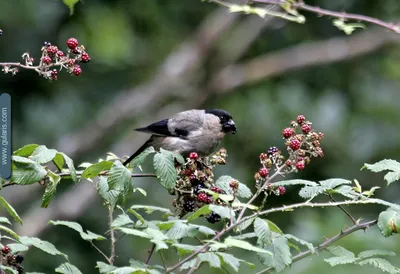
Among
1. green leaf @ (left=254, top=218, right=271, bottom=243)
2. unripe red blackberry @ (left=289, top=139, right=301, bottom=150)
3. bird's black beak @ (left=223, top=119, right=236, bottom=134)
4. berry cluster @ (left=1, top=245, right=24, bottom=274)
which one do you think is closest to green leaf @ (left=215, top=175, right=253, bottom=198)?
unripe red blackberry @ (left=289, top=139, right=301, bottom=150)

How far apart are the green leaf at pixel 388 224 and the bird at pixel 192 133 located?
6.69ft

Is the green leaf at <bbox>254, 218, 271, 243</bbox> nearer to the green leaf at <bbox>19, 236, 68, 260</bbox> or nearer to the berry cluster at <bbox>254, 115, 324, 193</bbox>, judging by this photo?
the berry cluster at <bbox>254, 115, 324, 193</bbox>

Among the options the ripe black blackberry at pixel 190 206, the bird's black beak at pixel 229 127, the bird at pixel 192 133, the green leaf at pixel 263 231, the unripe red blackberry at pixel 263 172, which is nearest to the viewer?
the green leaf at pixel 263 231

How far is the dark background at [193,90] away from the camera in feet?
30.8

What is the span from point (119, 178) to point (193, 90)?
735cm

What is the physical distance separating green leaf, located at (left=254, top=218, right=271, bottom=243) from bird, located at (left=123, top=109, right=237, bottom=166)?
6.85 feet

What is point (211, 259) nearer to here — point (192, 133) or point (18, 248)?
point (18, 248)

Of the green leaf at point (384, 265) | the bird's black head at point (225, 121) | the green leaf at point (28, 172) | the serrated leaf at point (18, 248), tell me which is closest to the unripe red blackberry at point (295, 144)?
the green leaf at point (384, 265)

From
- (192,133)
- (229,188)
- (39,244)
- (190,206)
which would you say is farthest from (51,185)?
(192,133)

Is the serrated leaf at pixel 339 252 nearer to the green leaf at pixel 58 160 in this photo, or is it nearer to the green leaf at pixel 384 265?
the green leaf at pixel 384 265

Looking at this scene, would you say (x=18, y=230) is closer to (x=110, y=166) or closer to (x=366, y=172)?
(x=366, y=172)

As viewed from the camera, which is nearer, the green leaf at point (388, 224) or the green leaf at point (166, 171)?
the green leaf at point (388, 224)

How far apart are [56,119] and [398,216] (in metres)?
7.26

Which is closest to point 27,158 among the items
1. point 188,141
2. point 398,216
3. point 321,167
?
point 398,216
